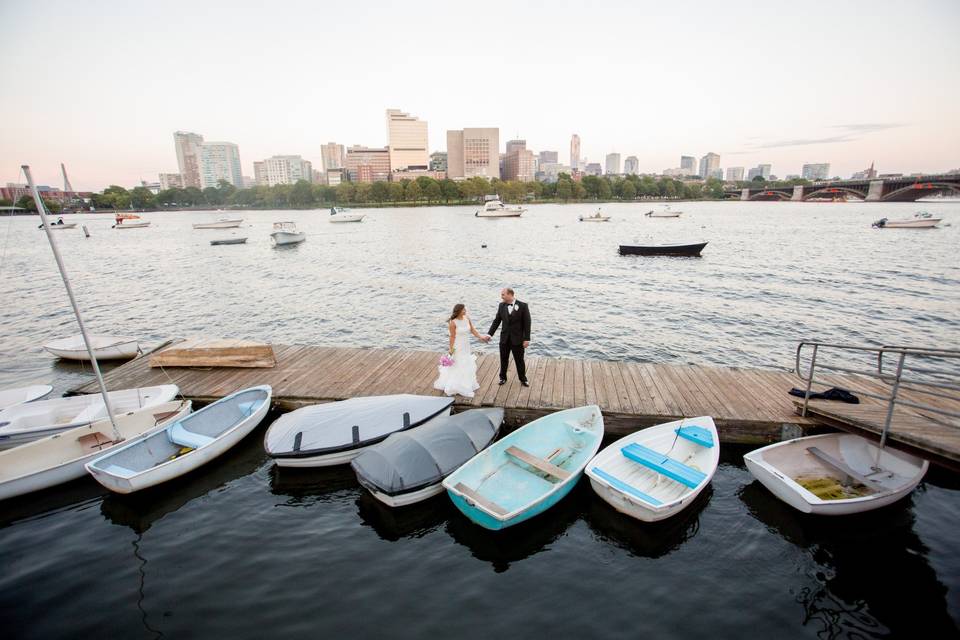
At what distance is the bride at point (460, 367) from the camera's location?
10172 mm

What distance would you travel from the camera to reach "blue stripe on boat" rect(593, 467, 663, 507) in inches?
277

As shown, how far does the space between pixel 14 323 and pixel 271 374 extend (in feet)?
76.5

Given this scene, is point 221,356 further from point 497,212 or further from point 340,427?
point 497,212

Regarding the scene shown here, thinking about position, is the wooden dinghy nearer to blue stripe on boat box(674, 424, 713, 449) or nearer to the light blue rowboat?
the light blue rowboat

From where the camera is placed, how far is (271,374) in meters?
12.1

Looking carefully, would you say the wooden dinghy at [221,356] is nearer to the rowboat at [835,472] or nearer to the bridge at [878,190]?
the rowboat at [835,472]

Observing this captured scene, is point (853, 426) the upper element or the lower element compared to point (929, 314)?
upper

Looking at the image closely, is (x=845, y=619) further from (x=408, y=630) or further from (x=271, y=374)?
(x=271, y=374)

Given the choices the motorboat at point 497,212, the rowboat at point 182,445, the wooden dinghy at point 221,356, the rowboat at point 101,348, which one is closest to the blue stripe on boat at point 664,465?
the rowboat at point 182,445

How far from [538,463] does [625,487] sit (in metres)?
1.49

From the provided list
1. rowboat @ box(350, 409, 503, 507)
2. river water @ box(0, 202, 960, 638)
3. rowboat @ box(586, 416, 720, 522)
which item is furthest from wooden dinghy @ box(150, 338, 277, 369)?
rowboat @ box(586, 416, 720, 522)

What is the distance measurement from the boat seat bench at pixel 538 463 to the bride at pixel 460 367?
91.0 inches

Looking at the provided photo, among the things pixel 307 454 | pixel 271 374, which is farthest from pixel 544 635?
pixel 271 374

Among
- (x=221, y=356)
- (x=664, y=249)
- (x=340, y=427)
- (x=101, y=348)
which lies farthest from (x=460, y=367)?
(x=664, y=249)
